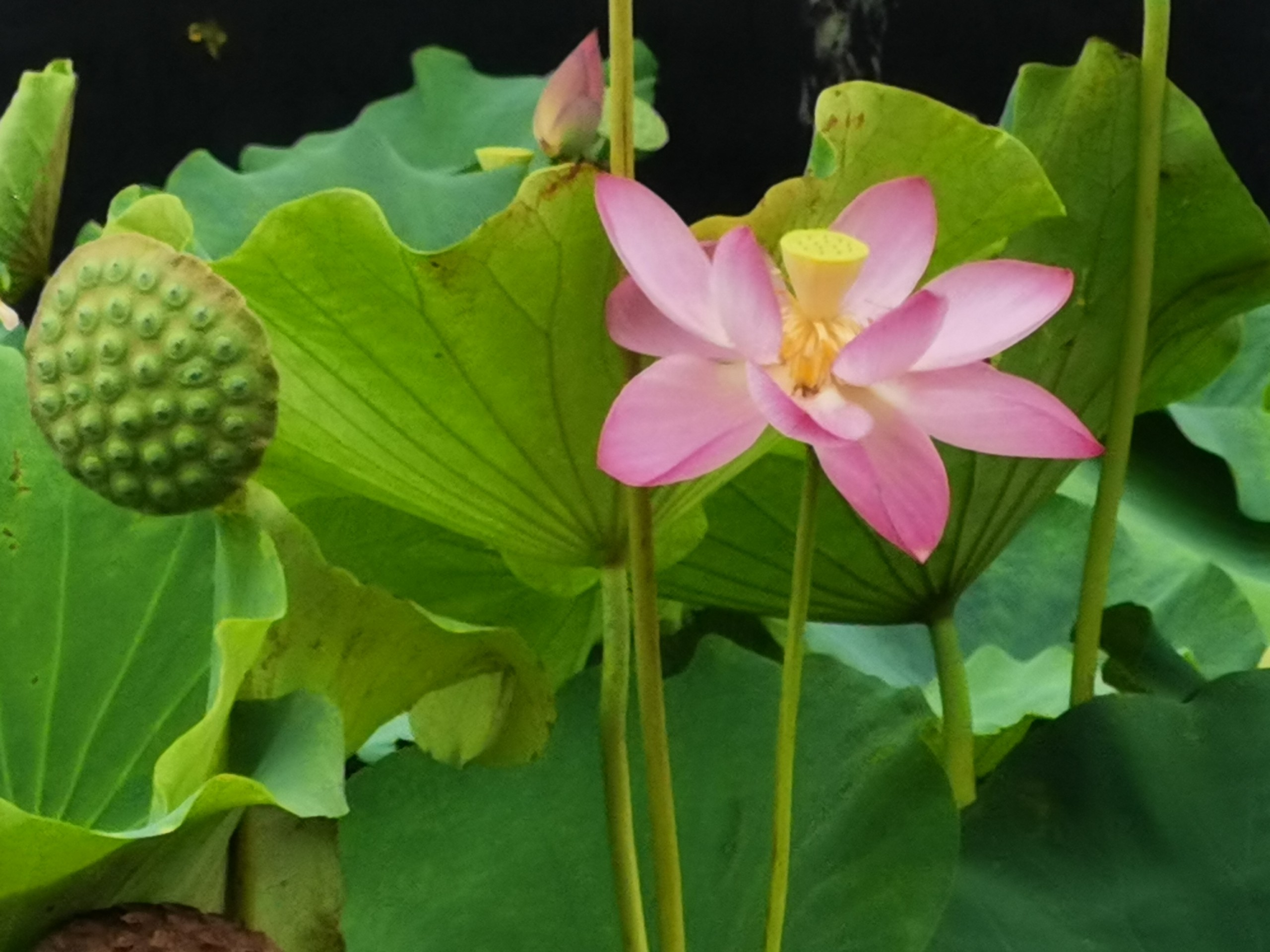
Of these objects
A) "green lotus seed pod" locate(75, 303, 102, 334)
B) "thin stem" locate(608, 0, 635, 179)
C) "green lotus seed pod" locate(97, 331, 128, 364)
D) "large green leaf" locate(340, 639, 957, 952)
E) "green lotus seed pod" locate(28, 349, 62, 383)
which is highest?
"thin stem" locate(608, 0, 635, 179)

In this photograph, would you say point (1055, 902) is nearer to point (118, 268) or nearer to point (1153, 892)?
point (1153, 892)

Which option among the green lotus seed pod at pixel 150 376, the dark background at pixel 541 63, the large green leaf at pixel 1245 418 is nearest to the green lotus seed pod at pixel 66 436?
the green lotus seed pod at pixel 150 376

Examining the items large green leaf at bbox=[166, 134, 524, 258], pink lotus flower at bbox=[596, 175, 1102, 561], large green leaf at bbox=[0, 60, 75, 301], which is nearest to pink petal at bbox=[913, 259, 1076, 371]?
pink lotus flower at bbox=[596, 175, 1102, 561]

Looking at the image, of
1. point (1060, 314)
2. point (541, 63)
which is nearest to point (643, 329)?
point (1060, 314)

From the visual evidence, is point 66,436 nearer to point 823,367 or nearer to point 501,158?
point 823,367

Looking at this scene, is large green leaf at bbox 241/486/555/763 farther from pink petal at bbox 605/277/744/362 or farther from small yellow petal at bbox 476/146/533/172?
small yellow petal at bbox 476/146/533/172

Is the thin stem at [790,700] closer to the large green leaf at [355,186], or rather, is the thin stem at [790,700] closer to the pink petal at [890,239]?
the pink petal at [890,239]

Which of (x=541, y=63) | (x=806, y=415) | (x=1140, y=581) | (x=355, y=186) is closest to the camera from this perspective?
(x=806, y=415)
